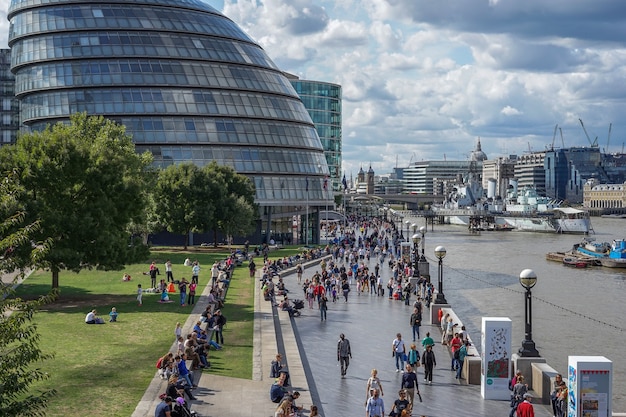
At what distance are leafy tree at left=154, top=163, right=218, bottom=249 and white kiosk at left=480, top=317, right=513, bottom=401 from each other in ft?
171

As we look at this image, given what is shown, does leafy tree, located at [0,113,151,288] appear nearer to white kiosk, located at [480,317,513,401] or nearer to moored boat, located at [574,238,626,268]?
white kiosk, located at [480,317,513,401]

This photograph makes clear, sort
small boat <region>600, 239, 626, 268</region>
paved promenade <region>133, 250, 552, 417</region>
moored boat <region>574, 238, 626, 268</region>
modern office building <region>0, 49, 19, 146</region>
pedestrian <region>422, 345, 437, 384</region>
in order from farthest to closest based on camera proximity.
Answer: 1. modern office building <region>0, 49, 19, 146</region>
2. moored boat <region>574, 238, 626, 268</region>
3. small boat <region>600, 239, 626, 268</region>
4. pedestrian <region>422, 345, 437, 384</region>
5. paved promenade <region>133, 250, 552, 417</region>

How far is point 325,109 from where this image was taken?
7579 inches

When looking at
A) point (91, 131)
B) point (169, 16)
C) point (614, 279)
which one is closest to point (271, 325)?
point (91, 131)

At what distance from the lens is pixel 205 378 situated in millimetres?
25781

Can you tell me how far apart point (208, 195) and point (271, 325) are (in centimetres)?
4244

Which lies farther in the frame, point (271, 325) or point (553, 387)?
point (271, 325)

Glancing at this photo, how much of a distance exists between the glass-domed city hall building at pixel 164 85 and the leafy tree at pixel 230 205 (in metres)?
9.46

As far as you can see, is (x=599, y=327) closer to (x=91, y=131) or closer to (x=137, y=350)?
(x=137, y=350)

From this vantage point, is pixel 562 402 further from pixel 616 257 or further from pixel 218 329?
pixel 616 257

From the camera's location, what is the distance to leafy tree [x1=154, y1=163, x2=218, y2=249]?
250 feet

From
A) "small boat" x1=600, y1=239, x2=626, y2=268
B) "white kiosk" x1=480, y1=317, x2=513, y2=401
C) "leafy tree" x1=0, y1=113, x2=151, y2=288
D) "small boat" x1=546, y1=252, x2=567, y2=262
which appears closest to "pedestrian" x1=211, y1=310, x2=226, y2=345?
"white kiosk" x1=480, y1=317, x2=513, y2=401

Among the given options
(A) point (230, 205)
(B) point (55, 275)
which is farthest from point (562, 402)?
(A) point (230, 205)

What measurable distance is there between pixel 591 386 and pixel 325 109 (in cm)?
17373
